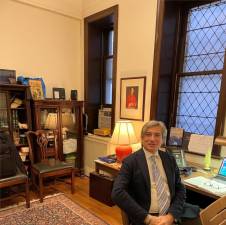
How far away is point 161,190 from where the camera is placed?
145 centimetres

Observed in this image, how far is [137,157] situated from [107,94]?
2.48 meters

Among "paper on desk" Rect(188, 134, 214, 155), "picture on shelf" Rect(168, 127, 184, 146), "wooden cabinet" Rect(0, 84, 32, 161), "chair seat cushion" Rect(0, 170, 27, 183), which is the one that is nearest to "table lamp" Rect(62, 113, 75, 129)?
"wooden cabinet" Rect(0, 84, 32, 161)

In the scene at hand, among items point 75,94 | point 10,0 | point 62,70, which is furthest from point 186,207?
point 10,0

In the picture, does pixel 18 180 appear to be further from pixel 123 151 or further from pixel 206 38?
pixel 206 38

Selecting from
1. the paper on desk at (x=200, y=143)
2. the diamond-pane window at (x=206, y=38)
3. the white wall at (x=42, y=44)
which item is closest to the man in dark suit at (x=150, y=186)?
the paper on desk at (x=200, y=143)

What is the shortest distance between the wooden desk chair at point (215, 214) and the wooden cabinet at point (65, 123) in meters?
2.55

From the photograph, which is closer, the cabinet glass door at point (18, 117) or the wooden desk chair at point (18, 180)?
the wooden desk chair at point (18, 180)

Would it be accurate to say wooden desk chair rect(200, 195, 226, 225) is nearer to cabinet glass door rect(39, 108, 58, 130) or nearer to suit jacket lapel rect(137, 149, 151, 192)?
suit jacket lapel rect(137, 149, 151, 192)

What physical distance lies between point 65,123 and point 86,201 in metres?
1.31

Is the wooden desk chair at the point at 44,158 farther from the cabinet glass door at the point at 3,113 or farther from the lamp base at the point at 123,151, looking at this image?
the lamp base at the point at 123,151

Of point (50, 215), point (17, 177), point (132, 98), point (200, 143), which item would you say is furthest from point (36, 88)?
point (200, 143)

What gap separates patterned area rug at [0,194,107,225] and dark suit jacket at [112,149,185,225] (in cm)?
115

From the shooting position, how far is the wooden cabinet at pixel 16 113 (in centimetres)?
284

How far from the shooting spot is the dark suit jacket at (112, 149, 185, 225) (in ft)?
4.36
